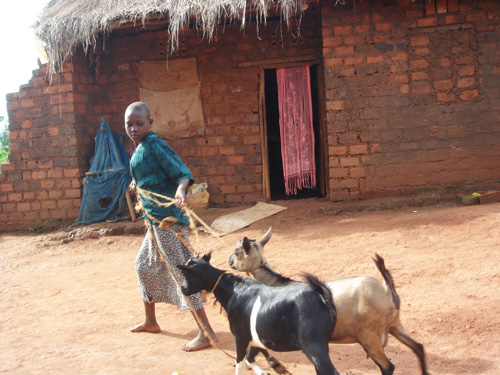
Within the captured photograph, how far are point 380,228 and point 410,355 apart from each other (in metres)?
2.95

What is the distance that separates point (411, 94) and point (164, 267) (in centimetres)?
544

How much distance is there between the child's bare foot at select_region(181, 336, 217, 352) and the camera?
139 inches

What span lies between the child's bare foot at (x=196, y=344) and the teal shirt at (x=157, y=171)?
891 millimetres

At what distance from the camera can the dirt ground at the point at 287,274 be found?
3277 mm

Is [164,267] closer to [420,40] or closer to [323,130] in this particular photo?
[323,130]

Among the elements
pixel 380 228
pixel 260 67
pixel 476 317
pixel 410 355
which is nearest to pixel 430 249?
pixel 380 228

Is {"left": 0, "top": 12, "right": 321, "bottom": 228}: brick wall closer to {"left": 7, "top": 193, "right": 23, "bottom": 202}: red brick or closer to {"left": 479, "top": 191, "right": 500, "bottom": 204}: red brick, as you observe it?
{"left": 7, "top": 193, "right": 23, "bottom": 202}: red brick

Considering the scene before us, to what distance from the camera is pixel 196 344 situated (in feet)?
11.7

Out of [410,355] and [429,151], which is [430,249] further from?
[429,151]

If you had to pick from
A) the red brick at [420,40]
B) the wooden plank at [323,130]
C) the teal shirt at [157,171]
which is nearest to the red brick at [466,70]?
the red brick at [420,40]

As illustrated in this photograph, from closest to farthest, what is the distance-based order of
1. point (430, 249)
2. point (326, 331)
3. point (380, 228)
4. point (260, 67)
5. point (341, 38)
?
point (326, 331) → point (430, 249) → point (380, 228) → point (341, 38) → point (260, 67)

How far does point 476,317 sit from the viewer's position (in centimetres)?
359

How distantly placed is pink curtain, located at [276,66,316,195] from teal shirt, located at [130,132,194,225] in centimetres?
535

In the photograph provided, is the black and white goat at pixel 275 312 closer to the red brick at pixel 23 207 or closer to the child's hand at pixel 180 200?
the child's hand at pixel 180 200
